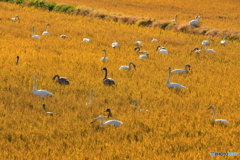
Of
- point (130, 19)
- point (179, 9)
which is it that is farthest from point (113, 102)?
point (179, 9)

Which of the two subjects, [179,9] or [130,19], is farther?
[179,9]

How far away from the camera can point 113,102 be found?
1411 centimetres

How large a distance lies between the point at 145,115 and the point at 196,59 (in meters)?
10.8

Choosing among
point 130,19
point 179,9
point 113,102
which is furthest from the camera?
point 179,9

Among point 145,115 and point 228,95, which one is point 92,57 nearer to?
point 228,95

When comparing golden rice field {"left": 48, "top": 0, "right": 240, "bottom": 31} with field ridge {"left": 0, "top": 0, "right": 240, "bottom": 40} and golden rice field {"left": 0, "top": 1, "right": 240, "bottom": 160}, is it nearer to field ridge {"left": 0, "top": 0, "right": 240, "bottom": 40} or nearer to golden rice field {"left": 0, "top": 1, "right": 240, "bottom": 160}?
field ridge {"left": 0, "top": 0, "right": 240, "bottom": 40}

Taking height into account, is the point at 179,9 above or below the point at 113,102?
above

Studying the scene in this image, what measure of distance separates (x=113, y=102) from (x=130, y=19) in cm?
2280

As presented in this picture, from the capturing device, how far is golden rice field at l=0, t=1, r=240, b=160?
1032 cm

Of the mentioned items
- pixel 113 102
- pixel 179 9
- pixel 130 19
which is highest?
pixel 179 9

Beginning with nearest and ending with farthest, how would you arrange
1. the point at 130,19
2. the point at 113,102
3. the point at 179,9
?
the point at 113,102 → the point at 130,19 → the point at 179,9

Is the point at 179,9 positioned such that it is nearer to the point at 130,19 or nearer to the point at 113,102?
the point at 130,19

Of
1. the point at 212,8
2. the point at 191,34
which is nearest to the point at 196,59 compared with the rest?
the point at 191,34

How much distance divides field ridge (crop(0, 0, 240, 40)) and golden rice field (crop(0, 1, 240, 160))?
18.4 feet
